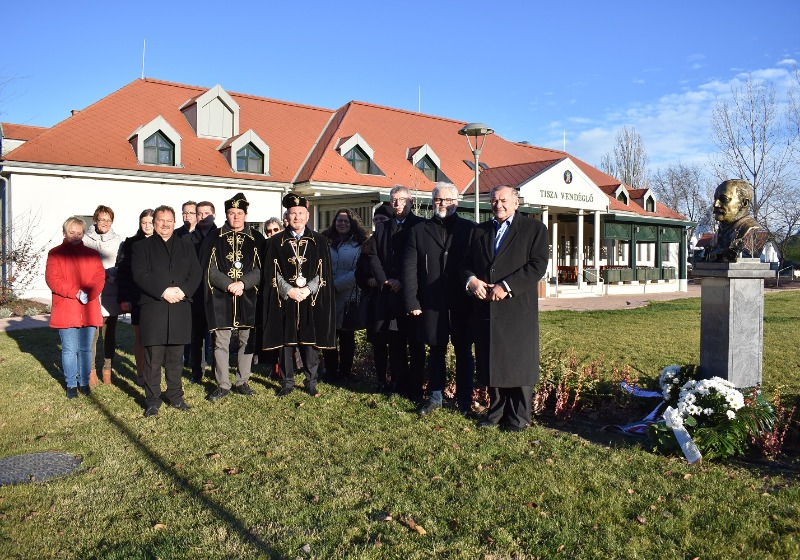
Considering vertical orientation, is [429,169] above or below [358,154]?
below

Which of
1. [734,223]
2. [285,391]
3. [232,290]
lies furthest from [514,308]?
[232,290]

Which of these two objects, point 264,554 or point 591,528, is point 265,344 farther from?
point 591,528

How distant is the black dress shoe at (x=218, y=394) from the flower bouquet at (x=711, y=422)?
4.12 metres

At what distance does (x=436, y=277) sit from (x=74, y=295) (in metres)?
3.79

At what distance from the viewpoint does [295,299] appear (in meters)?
6.64

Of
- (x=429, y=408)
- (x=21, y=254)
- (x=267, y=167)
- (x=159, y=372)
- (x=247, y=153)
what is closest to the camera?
(x=429, y=408)

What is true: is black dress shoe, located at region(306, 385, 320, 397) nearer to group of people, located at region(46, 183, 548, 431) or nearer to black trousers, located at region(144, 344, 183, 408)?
group of people, located at region(46, 183, 548, 431)

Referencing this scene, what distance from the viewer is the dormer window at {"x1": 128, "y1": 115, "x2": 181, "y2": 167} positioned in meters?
19.8

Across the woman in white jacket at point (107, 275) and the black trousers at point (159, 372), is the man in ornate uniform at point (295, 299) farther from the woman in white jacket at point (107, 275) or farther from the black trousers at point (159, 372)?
the woman in white jacket at point (107, 275)

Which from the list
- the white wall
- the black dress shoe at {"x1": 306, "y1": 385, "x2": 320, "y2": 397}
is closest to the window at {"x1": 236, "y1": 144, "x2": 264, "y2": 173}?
the white wall

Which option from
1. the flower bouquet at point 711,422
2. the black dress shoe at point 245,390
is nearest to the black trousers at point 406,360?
the black dress shoe at point 245,390

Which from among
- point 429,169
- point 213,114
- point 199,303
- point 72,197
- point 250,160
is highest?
point 213,114

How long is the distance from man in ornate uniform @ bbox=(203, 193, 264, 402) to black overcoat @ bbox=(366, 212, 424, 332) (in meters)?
1.30

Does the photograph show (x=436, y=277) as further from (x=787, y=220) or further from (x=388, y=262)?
(x=787, y=220)
